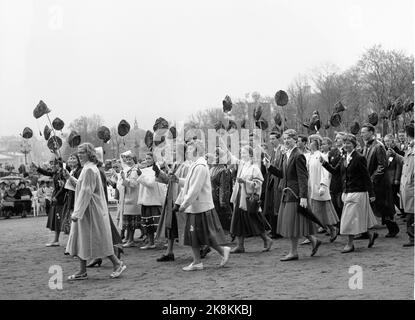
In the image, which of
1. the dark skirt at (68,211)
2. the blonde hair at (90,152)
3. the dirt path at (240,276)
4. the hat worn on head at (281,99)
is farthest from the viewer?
the hat worn on head at (281,99)

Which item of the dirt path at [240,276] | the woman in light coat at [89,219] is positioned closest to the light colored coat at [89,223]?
the woman in light coat at [89,219]

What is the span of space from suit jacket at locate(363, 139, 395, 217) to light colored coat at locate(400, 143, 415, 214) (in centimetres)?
84

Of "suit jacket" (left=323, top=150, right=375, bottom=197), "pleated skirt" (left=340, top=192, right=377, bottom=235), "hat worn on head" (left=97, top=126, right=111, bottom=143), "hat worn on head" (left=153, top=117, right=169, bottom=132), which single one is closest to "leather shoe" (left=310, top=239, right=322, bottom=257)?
"pleated skirt" (left=340, top=192, right=377, bottom=235)

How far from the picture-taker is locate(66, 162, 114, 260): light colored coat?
7.91m

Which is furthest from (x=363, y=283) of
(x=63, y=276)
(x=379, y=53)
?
(x=379, y=53)

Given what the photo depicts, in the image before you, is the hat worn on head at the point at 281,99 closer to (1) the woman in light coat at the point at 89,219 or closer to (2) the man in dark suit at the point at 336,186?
(2) the man in dark suit at the point at 336,186

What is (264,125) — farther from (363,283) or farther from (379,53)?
(379,53)

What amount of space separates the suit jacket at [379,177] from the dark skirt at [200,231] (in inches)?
152

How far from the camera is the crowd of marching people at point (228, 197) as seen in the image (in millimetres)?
8148

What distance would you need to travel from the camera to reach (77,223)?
8.01 meters

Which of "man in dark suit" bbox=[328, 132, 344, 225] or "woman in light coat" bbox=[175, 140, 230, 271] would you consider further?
"man in dark suit" bbox=[328, 132, 344, 225]

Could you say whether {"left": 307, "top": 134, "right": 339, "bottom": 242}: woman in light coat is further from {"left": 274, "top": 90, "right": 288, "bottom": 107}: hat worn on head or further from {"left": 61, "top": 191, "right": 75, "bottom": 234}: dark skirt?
{"left": 61, "top": 191, "right": 75, "bottom": 234}: dark skirt

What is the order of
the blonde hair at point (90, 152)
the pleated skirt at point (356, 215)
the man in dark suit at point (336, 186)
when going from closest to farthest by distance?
the blonde hair at point (90, 152)
the pleated skirt at point (356, 215)
the man in dark suit at point (336, 186)

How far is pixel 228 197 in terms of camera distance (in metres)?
12.0
